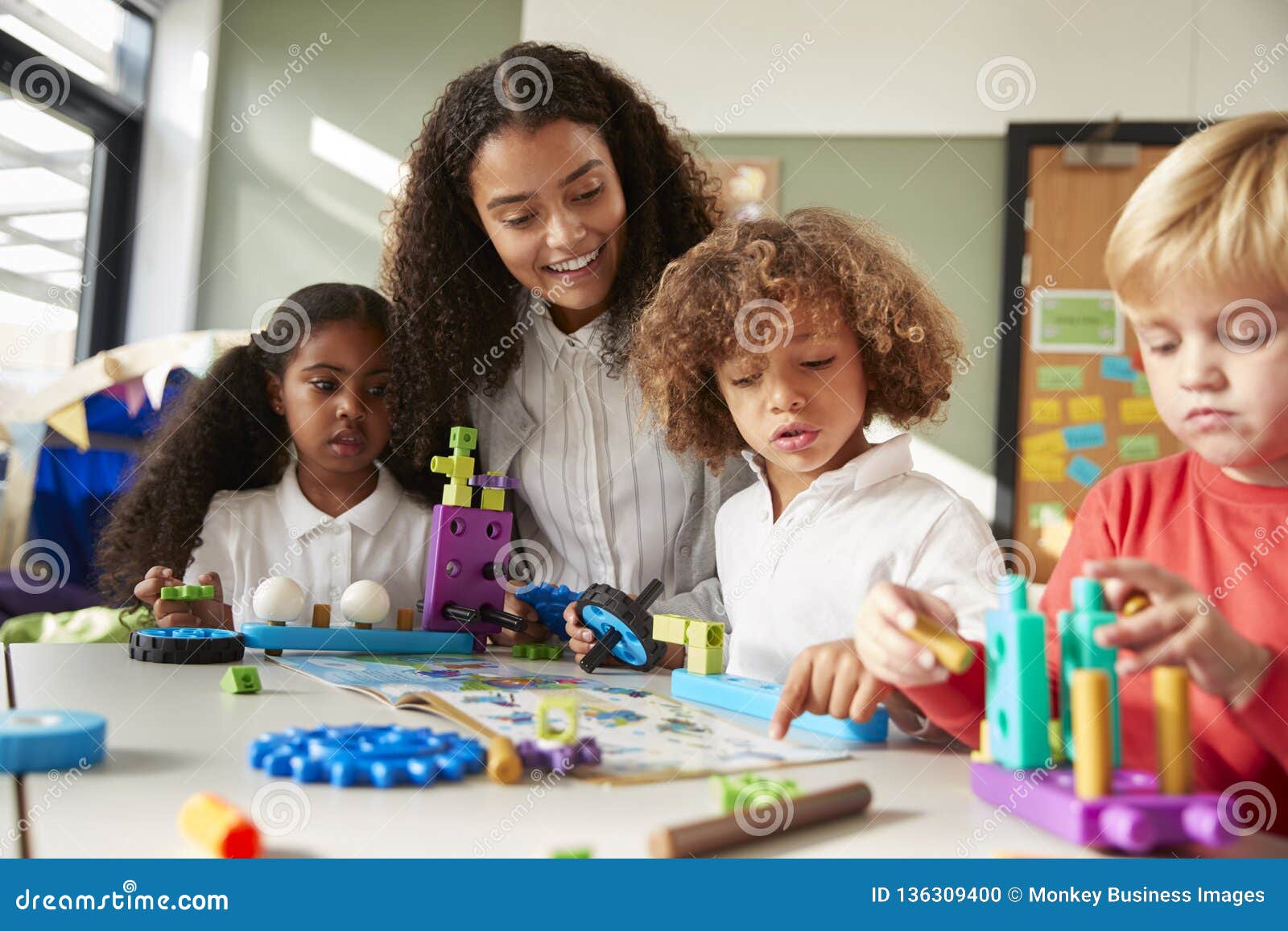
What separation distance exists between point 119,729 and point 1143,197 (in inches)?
31.8

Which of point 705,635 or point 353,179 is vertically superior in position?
point 353,179

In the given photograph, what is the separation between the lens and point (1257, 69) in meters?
2.99

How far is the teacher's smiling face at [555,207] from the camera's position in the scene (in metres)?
1.35

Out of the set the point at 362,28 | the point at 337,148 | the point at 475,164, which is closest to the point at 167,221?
the point at 337,148

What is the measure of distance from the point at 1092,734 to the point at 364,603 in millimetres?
903

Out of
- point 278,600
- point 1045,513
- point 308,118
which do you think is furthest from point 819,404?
point 308,118

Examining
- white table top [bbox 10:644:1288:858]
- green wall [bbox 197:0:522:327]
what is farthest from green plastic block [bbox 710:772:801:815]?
green wall [bbox 197:0:522:327]

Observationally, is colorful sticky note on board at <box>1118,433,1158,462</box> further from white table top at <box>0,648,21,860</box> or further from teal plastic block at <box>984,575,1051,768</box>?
white table top at <box>0,648,21,860</box>

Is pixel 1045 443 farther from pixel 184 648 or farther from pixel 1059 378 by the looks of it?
pixel 184 648

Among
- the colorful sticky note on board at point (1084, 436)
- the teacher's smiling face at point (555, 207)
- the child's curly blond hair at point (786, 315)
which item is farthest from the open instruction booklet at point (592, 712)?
the colorful sticky note on board at point (1084, 436)

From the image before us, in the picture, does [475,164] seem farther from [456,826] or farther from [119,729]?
[456,826]

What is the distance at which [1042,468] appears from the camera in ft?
10.00

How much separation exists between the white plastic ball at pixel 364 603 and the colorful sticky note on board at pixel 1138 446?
2.44 metres

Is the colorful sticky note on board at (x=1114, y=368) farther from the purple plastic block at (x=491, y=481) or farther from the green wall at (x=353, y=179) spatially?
the purple plastic block at (x=491, y=481)
